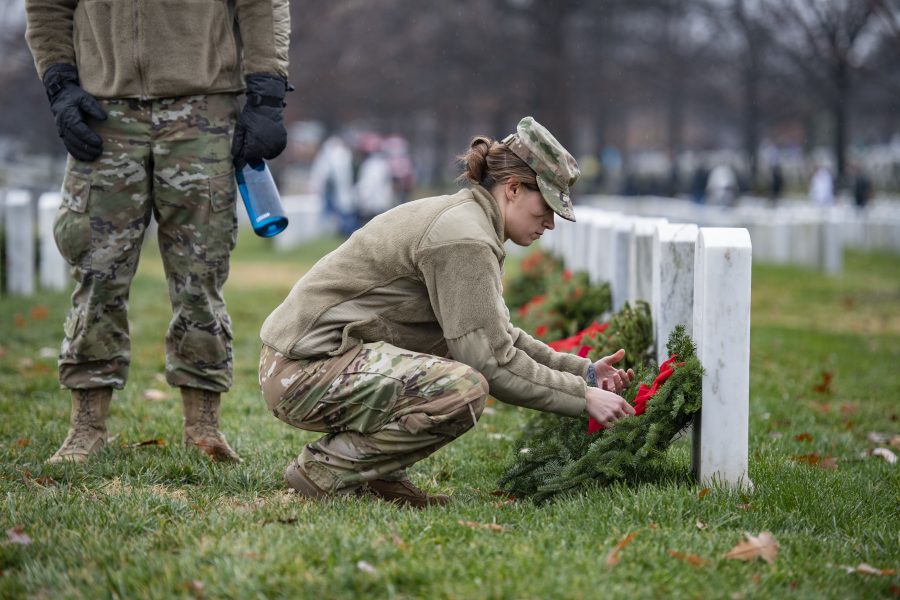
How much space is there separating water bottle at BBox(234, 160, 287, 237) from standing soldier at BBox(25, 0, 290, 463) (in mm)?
58

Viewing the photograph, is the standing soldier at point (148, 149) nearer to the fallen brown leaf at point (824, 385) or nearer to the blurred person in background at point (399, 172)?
the fallen brown leaf at point (824, 385)

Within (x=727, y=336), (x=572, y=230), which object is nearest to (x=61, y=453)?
(x=727, y=336)

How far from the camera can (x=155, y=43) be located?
437 cm

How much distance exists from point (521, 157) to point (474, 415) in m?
0.87

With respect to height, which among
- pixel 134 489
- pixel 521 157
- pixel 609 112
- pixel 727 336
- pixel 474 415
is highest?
pixel 609 112

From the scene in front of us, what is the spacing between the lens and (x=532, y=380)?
3650mm

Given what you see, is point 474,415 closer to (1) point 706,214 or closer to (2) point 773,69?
(1) point 706,214

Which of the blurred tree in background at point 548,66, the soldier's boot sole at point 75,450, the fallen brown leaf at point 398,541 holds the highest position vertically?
the blurred tree in background at point 548,66

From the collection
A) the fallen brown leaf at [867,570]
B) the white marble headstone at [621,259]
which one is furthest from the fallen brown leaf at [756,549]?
the white marble headstone at [621,259]

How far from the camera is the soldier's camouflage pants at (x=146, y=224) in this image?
14.3ft

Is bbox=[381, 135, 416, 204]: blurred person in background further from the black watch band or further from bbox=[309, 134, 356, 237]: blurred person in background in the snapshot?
the black watch band

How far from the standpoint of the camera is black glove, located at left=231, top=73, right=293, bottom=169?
4.39 metres

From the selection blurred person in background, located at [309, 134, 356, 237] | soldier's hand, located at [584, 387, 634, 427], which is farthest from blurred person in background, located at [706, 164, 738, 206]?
soldier's hand, located at [584, 387, 634, 427]

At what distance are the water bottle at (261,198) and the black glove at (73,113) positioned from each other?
0.58m
